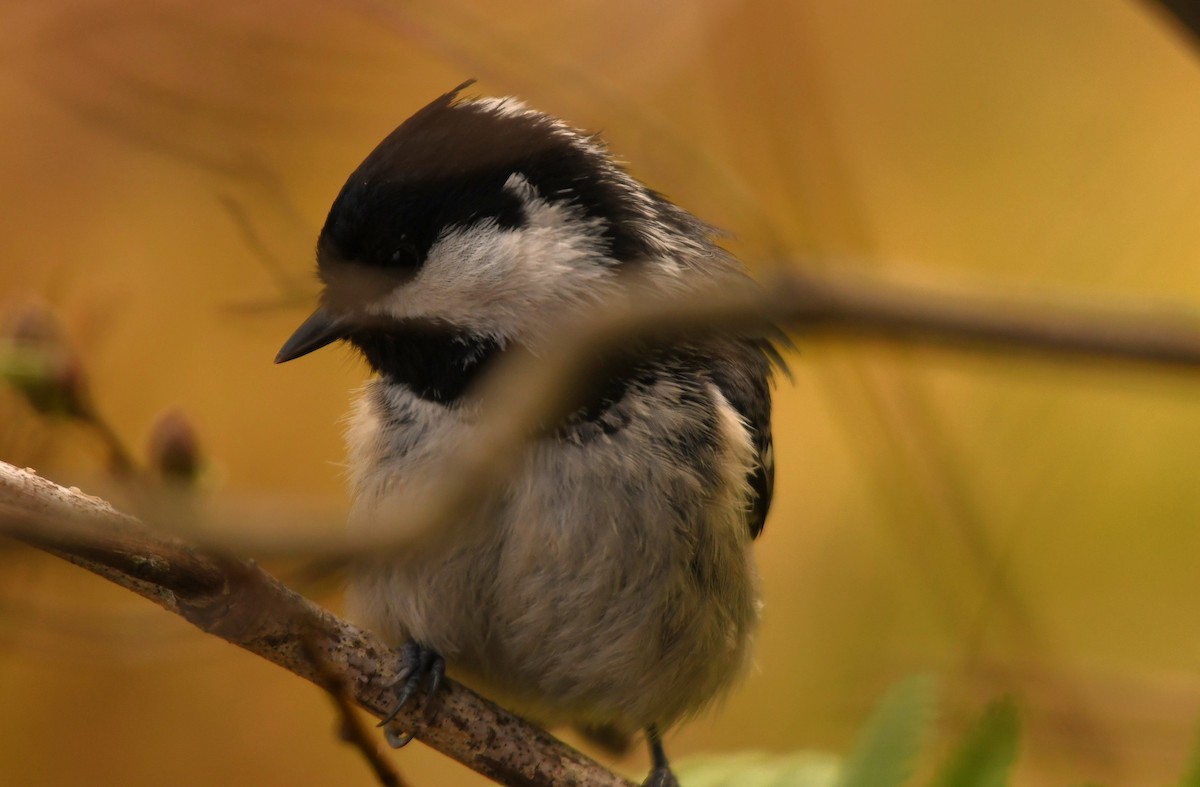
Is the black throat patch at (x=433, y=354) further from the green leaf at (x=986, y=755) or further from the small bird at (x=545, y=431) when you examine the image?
the green leaf at (x=986, y=755)

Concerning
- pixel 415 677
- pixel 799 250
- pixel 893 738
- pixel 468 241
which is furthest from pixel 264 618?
pixel 799 250

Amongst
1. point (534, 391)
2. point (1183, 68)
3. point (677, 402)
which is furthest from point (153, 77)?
point (1183, 68)

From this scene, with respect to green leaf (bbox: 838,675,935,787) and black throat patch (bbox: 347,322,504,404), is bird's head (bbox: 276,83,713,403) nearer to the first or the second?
black throat patch (bbox: 347,322,504,404)

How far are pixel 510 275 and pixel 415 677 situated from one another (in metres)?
0.69

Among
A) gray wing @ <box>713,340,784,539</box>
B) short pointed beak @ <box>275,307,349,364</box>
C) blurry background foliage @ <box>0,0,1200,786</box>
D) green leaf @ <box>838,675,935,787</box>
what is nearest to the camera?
green leaf @ <box>838,675,935,787</box>

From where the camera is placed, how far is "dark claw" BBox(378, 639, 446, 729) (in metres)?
1.79

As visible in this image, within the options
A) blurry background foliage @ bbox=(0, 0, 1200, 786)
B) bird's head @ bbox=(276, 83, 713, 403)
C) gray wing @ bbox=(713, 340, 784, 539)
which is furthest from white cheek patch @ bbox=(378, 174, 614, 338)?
blurry background foliage @ bbox=(0, 0, 1200, 786)

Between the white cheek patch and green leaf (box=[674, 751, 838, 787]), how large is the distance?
2.52 ft

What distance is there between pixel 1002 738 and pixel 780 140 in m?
1.85

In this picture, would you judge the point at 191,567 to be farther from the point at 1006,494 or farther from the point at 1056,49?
the point at 1056,49

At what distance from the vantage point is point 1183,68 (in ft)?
11.2

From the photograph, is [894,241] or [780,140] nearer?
[780,140]

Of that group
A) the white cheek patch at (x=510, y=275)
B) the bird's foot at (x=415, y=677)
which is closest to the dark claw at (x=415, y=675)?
the bird's foot at (x=415, y=677)

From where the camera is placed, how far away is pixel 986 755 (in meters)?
0.82
